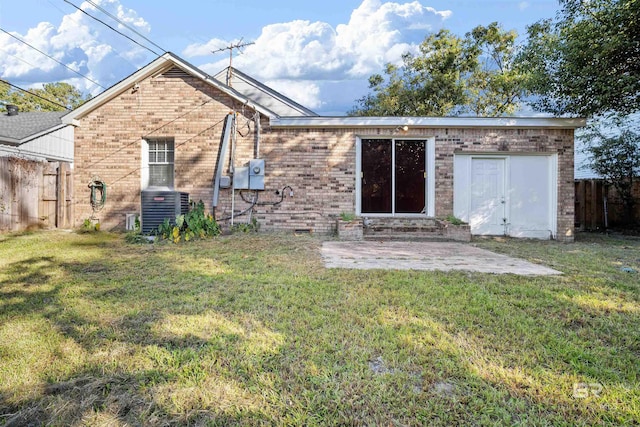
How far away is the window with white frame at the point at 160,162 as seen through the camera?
880 centimetres

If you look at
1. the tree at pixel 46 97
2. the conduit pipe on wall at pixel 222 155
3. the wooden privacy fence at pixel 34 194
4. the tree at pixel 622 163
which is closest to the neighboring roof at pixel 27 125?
the wooden privacy fence at pixel 34 194

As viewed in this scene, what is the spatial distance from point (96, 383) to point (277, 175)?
6.92m

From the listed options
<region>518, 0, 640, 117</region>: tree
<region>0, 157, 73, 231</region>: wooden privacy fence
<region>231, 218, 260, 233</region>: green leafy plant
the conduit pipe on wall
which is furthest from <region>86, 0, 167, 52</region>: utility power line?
<region>518, 0, 640, 117</region>: tree

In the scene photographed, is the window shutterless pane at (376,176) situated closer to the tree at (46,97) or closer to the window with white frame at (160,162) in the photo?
the window with white frame at (160,162)

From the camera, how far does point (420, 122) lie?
27.1 ft

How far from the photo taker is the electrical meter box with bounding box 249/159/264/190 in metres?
8.34

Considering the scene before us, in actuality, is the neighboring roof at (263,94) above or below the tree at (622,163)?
above

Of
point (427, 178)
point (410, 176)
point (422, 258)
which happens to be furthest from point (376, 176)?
point (422, 258)

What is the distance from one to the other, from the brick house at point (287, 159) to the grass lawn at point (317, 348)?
172 inches

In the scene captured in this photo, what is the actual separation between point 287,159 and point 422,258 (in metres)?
4.51

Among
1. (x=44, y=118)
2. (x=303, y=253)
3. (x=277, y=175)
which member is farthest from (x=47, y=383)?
(x=44, y=118)

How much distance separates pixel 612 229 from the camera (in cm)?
1070

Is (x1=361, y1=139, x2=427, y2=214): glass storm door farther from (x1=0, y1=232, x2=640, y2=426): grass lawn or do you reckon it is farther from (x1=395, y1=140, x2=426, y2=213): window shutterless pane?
(x1=0, y1=232, x2=640, y2=426): grass lawn

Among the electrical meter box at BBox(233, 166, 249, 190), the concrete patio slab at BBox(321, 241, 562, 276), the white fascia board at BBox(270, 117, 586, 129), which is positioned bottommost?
the concrete patio slab at BBox(321, 241, 562, 276)
